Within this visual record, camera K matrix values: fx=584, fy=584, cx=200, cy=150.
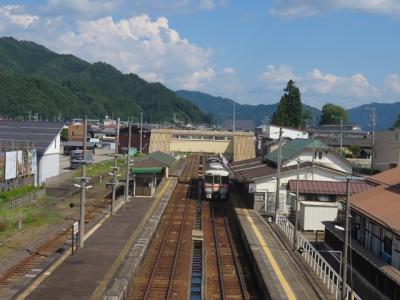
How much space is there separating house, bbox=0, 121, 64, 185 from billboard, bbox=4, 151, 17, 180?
17.4ft

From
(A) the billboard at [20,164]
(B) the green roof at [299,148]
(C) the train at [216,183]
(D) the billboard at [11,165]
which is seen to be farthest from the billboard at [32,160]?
(B) the green roof at [299,148]

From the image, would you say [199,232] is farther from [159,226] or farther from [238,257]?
[238,257]

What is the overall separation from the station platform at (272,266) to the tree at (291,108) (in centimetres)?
6523

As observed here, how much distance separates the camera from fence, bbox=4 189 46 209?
29.4 meters

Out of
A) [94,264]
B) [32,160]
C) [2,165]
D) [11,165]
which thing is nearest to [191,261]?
[94,264]

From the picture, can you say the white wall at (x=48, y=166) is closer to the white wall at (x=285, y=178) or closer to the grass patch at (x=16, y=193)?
the grass patch at (x=16, y=193)

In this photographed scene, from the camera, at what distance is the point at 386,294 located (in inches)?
619

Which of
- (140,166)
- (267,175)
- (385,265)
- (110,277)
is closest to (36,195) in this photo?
(140,166)

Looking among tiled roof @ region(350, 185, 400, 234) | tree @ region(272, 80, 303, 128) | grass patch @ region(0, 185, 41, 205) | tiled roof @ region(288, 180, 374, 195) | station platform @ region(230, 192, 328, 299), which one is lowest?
station platform @ region(230, 192, 328, 299)

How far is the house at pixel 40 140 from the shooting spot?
4044cm

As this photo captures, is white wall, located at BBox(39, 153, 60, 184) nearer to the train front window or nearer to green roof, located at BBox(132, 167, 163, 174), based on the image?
green roof, located at BBox(132, 167, 163, 174)

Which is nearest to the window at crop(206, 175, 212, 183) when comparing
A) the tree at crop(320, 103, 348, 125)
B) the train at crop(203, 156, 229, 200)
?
the train at crop(203, 156, 229, 200)

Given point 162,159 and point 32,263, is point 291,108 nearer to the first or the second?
point 162,159

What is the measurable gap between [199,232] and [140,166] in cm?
966
